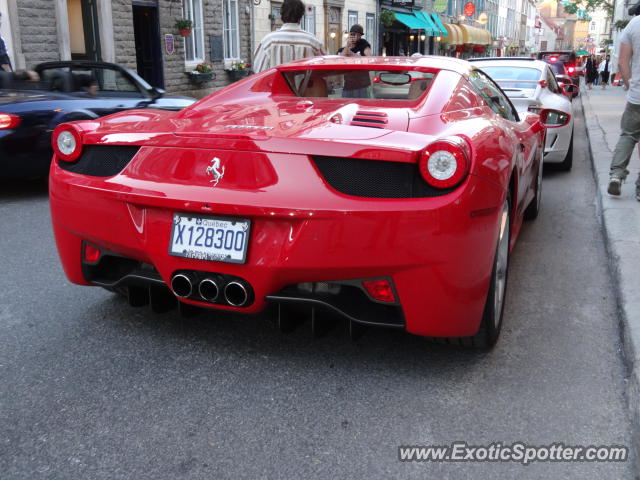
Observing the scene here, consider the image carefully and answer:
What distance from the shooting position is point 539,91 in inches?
314

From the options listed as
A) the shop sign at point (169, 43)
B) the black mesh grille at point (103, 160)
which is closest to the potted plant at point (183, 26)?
the shop sign at point (169, 43)

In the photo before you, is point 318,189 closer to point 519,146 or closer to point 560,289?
point 519,146

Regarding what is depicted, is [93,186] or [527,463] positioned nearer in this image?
[527,463]

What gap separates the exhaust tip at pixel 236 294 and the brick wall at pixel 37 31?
11684 mm

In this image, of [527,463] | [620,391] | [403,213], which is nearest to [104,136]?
[403,213]

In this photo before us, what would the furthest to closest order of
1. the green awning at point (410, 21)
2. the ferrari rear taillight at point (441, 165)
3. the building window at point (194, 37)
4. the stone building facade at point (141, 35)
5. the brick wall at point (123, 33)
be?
the green awning at point (410, 21)
the building window at point (194, 37)
the brick wall at point (123, 33)
the stone building facade at point (141, 35)
the ferrari rear taillight at point (441, 165)

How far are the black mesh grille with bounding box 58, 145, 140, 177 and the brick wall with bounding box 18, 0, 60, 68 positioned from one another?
11.0 m

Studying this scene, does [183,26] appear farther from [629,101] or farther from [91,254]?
[91,254]

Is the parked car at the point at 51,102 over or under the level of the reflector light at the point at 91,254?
over

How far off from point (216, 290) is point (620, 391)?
5.37 feet

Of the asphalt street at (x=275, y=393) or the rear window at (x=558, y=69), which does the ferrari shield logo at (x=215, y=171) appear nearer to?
the asphalt street at (x=275, y=393)

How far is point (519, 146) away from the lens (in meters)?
3.61

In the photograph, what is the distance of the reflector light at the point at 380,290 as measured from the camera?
2479mm

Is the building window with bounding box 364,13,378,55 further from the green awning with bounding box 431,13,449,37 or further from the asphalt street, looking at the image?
the asphalt street
